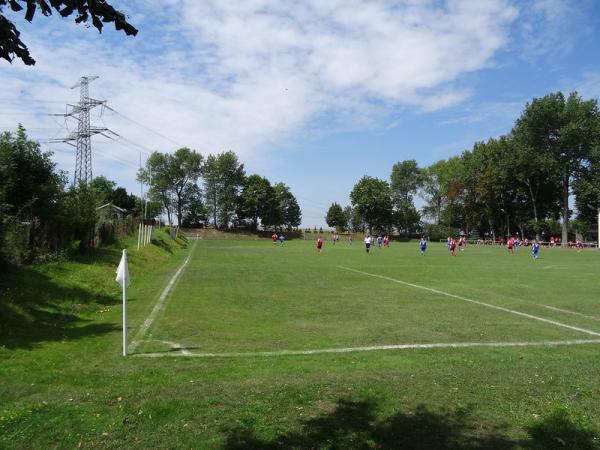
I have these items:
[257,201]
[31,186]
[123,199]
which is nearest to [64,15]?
[31,186]

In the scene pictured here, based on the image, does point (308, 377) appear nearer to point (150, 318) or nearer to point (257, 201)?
point (150, 318)

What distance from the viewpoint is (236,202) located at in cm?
11325

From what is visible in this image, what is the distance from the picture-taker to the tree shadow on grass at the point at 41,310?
9258 mm

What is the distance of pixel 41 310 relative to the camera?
11.6m

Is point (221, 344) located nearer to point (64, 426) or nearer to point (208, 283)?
point (64, 426)

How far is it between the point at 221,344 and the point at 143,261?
20093mm

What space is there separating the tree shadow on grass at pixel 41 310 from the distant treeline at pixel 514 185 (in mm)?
72366

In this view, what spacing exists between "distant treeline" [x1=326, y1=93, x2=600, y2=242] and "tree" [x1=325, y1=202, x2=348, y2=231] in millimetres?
7639

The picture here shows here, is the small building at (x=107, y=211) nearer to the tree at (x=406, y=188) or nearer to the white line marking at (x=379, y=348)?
the white line marking at (x=379, y=348)

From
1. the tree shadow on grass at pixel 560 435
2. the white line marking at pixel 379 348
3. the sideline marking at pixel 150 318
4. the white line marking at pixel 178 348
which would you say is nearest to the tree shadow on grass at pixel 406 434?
the tree shadow on grass at pixel 560 435

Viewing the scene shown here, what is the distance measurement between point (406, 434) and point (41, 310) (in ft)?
32.1

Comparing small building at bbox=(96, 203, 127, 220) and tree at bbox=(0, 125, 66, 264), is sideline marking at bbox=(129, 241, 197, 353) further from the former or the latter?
small building at bbox=(96, 203, 127, 220)

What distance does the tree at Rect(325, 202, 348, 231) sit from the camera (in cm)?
13612

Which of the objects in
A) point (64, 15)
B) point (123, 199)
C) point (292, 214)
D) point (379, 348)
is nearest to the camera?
point (64, 15)
